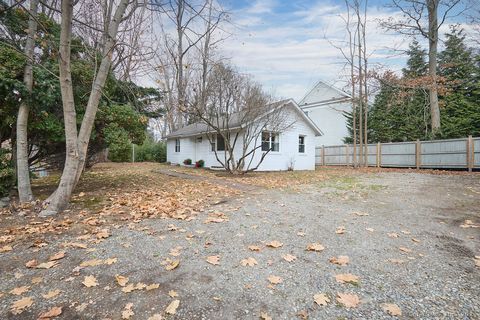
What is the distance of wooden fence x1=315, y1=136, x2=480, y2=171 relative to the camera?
1308 centimetres

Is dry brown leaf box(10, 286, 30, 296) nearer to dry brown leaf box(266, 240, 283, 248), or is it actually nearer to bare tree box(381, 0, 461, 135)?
dry brown leaf box(266, 240, 283, 248)

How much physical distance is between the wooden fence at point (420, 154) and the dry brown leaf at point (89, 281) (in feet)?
56.2

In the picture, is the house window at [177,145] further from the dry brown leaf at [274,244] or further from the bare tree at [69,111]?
the dry brown leaf at [274,244]

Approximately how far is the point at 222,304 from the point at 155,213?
3.39m

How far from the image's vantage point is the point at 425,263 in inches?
119

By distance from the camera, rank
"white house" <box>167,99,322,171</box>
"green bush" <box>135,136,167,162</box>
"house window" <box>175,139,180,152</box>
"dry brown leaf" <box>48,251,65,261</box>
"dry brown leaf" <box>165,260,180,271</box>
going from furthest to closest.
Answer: "green bush" <box>135,136,167,162</box>, "house window" <box>175,139,180,152</box>, "white house" <box>167,99,322,171</box>, "dry brown leaf" <box>48,251,65,261</box>, "dry brown leaf" <box>165,260,180,271</box>

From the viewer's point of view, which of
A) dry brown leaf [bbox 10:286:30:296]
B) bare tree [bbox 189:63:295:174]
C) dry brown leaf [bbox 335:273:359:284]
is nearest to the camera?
dry brown leaf [bbox 10:286:30:296]

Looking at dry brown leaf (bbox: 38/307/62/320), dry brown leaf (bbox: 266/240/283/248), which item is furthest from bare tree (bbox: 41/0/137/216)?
dry brown leaf (bbox: 266/240/283/248)

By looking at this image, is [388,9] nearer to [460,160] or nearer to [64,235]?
[460,160]

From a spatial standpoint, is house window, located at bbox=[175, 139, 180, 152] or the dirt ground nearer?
the dirt ground

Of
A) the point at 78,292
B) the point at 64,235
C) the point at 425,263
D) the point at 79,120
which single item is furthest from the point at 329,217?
the point at 79,120

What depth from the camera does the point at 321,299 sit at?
2.30 metres

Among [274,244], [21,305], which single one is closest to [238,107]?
[274,244]

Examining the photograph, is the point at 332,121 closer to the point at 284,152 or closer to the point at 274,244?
the point at 284,152
